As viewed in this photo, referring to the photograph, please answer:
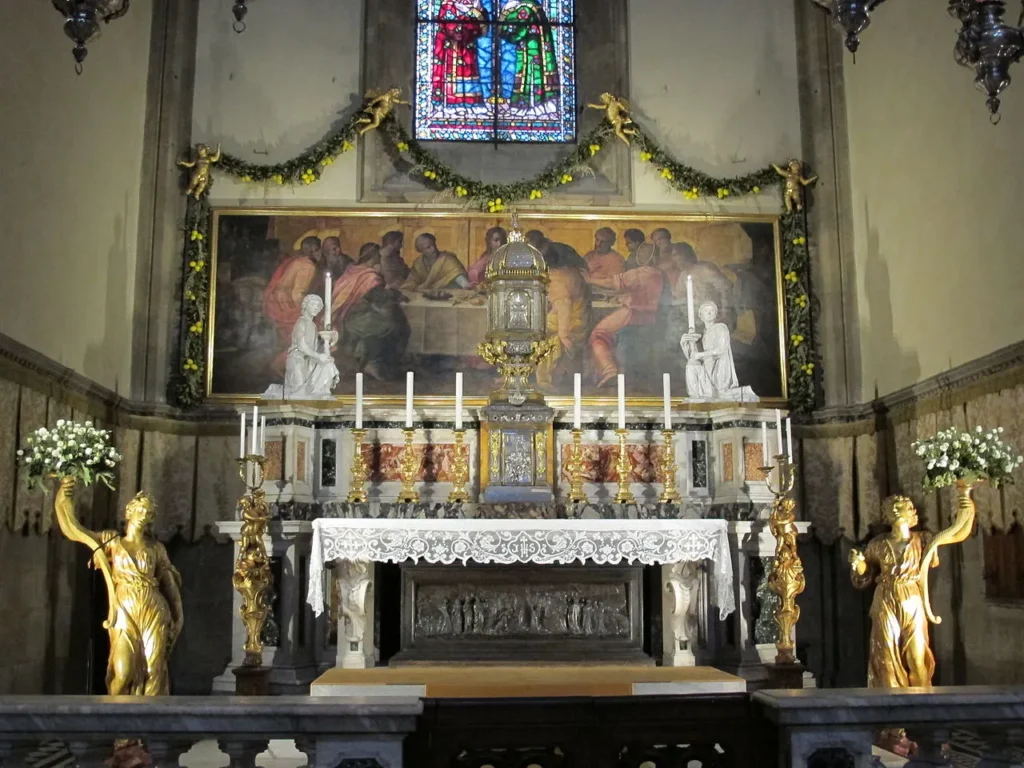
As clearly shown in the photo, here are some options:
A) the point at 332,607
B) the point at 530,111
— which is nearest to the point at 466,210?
the point at 530,111

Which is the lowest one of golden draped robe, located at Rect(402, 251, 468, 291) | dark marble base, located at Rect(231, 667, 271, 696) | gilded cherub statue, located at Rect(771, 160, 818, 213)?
dark marble base, located at Rect(231, 667, 271, 696)

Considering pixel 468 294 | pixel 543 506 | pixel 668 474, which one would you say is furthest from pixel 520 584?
pixel 468 294

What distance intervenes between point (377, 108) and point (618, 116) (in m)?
2.76

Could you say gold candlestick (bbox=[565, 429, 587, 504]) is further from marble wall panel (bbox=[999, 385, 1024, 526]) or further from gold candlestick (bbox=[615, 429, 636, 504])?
marble wall panel (bbox=[999, 385, 1024, 526])

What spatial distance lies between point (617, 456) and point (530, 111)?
4.50m

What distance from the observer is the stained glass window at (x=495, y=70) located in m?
12.9

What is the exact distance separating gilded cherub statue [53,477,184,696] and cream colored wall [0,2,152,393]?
1828mm

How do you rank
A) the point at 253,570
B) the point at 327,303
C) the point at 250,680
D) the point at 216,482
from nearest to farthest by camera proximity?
the point at 250,680 < the point at 253,570 < the point at 327,303 < the point at 216,482

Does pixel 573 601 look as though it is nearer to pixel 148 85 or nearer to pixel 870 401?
pixel 870 401

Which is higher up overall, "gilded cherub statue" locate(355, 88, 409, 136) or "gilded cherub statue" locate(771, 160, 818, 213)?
"gilded cherub statue" locate(355, 88, 409, 136)

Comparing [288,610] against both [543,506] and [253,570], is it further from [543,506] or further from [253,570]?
[543,506]

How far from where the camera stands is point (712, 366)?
11.3 meters

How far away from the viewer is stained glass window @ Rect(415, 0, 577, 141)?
12883mm

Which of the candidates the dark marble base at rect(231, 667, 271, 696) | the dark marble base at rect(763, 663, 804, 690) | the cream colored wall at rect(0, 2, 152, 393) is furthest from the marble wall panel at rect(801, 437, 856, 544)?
the cream colored wall at rect(0, 2, 152, 393)
